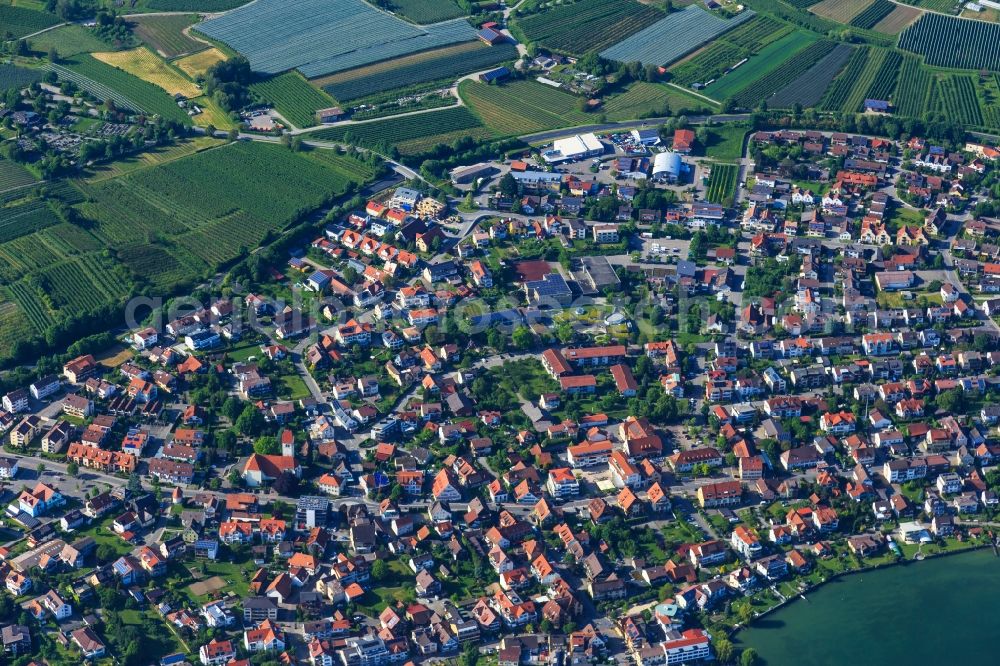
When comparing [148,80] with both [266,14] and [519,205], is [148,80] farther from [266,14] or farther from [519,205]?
[519,205]

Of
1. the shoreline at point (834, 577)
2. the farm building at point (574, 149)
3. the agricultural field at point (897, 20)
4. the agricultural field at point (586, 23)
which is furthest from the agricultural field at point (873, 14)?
the shoreline at point (834, 577)

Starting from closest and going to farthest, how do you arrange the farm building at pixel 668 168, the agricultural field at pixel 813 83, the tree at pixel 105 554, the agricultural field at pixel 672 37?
1. the tree at pixel 105 554
2. the farm building at pixel 668 168
3. the agricultural field at pixel 813 83
4. the agricultural field at pixel 672 37

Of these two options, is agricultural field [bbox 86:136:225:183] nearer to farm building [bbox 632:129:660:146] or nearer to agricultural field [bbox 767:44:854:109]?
farm building [bbox 632:129:660:146]

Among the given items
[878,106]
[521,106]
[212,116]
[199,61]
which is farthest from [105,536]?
[878,106]

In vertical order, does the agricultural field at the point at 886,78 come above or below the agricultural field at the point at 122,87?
above

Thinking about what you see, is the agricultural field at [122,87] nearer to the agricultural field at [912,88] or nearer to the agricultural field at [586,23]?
the agricultural field at [586,23]

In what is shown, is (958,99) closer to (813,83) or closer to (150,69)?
(813,83)

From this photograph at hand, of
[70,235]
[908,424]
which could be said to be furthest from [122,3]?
[908,424]
